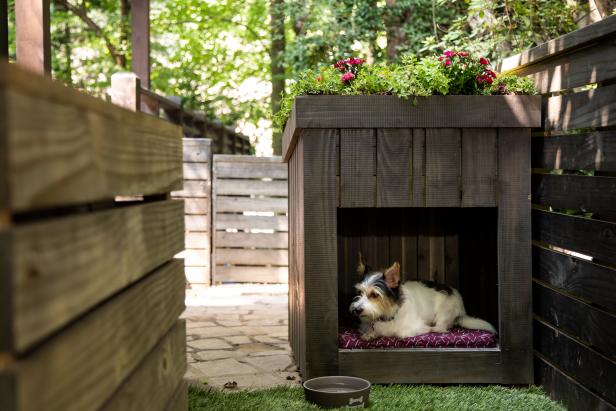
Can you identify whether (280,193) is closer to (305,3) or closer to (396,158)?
(305,3)

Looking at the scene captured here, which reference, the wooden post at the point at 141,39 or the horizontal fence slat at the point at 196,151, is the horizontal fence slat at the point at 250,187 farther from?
the wooden post at the point at 141,39

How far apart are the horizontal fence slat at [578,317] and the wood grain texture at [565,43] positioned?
1.32m

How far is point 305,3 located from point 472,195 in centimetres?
796

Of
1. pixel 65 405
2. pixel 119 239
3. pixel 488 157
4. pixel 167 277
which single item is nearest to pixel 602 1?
pixel 488 157

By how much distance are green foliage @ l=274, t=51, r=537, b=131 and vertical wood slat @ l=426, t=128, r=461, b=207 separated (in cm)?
26

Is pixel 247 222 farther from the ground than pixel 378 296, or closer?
farther from the ground

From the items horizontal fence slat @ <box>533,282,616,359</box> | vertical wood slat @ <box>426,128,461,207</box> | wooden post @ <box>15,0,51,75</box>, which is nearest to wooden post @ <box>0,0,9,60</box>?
wooden post @ <box>15,0,51,75</box>

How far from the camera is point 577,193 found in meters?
3.94

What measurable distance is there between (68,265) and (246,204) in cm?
853

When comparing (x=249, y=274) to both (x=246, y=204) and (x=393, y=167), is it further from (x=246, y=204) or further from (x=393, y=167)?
(x=393, y=167)

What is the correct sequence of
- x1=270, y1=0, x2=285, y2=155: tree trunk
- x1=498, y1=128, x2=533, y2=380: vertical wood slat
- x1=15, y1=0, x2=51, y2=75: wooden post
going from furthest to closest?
x1=270, y1=0, x2=285, y2=155: tree trunk < x1=15, y1=0, x2=51, y2=75: wooden post < x1=498, y1=128, x2=533, y2=380: vertical wood slat

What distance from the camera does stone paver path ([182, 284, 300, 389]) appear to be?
16.6ft

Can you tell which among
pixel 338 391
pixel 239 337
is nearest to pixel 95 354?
pixel 338 391

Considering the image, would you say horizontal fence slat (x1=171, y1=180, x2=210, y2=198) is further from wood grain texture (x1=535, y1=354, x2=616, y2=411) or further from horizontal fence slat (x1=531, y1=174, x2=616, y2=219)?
wood grain texture (x1=535, y1=354, x2=616, y2=411)
